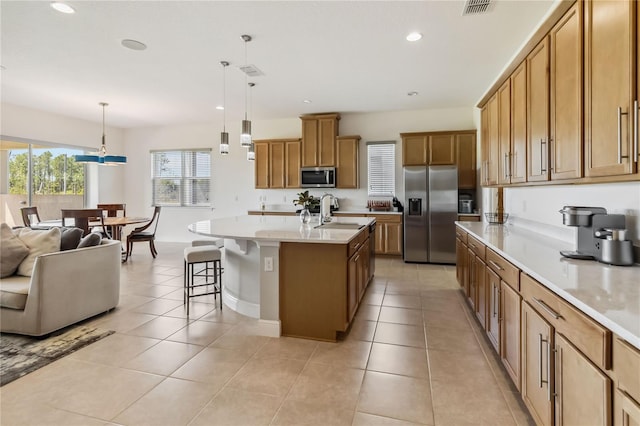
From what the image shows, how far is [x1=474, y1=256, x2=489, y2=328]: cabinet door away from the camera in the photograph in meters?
2.65

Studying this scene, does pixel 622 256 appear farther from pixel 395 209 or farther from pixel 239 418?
pixel 395 209

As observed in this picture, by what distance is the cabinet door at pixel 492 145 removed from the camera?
3594 mm

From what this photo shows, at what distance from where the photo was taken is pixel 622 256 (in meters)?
1.71

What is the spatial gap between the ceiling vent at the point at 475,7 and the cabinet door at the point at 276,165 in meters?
4.46

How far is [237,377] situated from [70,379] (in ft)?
3.65

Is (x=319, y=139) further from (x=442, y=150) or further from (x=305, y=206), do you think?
(x=305, y=206)

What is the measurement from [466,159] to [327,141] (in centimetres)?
263

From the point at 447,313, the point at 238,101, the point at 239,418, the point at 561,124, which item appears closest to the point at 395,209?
the point at 447,313

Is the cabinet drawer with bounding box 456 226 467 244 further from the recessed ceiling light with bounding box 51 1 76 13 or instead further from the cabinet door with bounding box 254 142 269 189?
the recessed ceiling light with bounding box 51 1 76 13

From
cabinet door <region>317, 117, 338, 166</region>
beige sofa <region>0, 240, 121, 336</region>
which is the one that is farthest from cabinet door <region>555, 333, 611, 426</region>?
cabinet door <region>317, 117, 338, 166</region>

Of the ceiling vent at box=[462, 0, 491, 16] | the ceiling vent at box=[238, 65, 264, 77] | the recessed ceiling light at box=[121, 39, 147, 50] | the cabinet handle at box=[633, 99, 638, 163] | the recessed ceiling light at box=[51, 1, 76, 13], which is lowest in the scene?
the cabinet handle at box=[633, 99, 638, 163]

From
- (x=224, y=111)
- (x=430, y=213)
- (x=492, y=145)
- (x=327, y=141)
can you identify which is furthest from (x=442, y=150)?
(x=224, y=111)

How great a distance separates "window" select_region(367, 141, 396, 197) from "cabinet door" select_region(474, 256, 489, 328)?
3675 mm

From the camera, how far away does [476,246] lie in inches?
119
